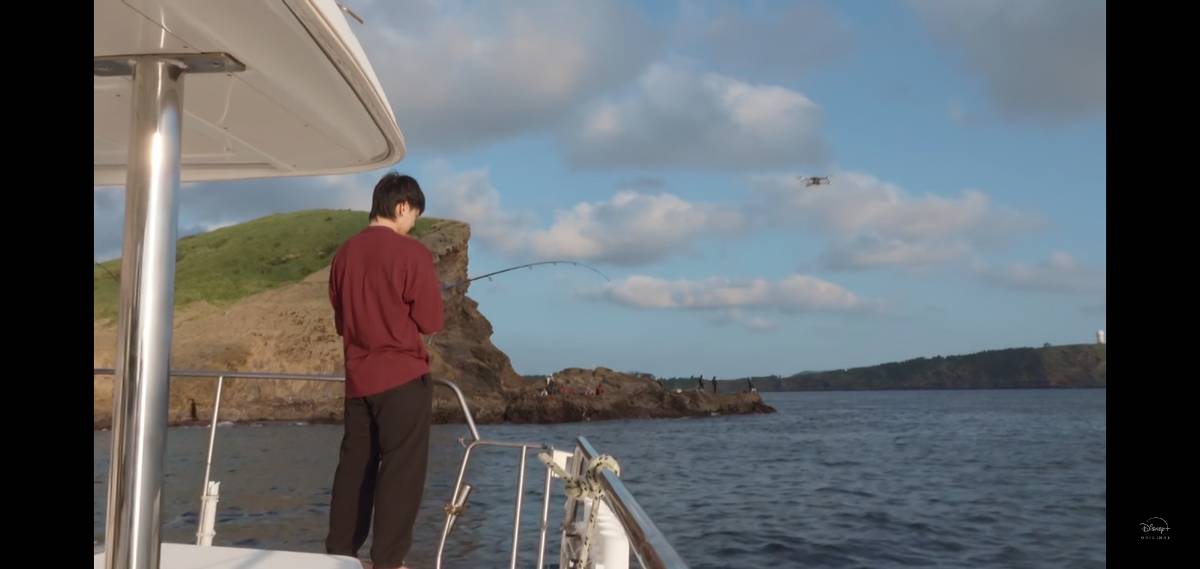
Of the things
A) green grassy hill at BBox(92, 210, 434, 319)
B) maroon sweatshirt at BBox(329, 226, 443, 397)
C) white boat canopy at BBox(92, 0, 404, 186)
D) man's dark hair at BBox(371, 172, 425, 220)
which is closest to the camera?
white boat canopy at BBox(92, 0, 404, 186)

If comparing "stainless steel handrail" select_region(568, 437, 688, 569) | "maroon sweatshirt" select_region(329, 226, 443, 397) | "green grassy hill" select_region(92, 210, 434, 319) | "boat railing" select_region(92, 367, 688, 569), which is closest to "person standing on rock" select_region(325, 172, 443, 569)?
"maroon sweatshirt" select_region(329, 226, 443, 397)

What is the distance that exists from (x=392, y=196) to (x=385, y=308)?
383 millimetres

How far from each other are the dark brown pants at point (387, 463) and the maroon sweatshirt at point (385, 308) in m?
0.06

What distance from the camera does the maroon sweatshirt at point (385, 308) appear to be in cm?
292

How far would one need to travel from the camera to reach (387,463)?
2961mm

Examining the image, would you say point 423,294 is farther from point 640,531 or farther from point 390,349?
point 640,531

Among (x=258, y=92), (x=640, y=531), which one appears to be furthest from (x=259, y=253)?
(x=640, y=531)

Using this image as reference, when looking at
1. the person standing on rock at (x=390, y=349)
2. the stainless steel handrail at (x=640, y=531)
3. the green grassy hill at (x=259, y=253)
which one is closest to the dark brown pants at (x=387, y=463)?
the person standing on rock at (x=390, y=349)

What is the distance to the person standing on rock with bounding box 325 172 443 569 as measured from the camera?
292 cm

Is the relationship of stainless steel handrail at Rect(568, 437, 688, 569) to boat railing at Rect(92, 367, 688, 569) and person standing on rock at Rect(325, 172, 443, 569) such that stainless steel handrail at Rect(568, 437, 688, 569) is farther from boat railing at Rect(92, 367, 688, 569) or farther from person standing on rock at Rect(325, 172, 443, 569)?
person standing on rock at Rect(325, 172, 443, 569)
